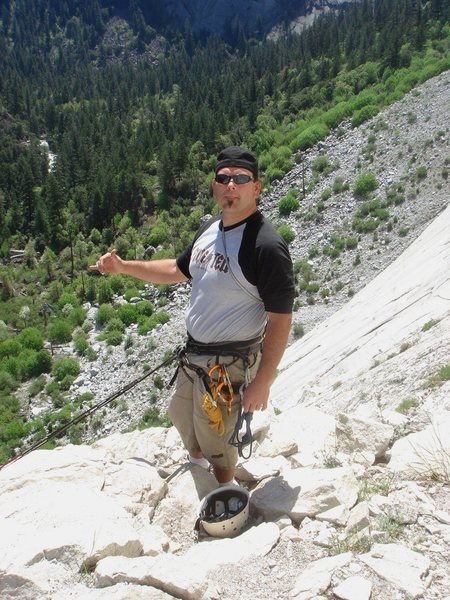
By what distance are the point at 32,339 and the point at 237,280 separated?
43.4 metres

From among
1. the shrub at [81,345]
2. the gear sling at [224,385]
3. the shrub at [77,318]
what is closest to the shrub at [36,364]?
the shrub at [81,345]

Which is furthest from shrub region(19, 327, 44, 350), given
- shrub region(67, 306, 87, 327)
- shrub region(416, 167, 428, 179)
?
shrub region(416, 167, 428, 179)

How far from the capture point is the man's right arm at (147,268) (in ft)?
16.4

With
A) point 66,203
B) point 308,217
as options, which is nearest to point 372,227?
point 308,217

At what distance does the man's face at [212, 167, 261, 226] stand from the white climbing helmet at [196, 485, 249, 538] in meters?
2.06

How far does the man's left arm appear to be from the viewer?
388 cm

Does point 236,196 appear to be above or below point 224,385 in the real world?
above

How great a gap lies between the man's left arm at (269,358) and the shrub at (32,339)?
1694 inches

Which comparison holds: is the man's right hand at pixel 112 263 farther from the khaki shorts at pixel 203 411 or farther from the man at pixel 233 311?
the khaki shorts at pixel 203 411

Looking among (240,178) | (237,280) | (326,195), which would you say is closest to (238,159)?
(240,178)

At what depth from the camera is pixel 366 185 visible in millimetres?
35500

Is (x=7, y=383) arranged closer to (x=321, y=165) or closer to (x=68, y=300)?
(x=68, y=300)

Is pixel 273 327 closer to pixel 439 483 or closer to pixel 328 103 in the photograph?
pixel 439 483

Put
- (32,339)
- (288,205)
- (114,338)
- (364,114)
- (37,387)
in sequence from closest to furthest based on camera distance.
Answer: (114,338) < (37,387) < (288,205) < (32,339) < (364,114)
